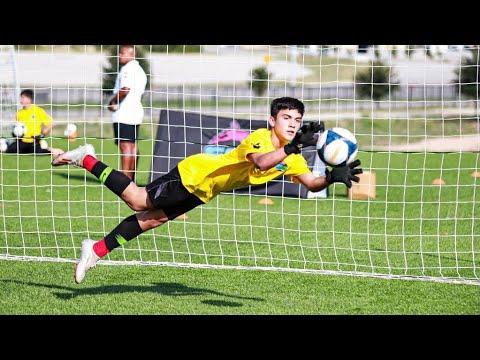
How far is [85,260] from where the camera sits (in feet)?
23.2

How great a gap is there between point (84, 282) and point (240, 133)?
5.69m

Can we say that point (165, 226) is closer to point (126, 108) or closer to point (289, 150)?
point (126, 108)

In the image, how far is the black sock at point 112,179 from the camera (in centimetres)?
721

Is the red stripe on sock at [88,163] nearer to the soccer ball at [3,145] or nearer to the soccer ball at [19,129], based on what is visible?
the soccer ball at [19,129]

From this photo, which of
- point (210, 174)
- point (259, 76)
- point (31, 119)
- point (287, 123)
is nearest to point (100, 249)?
point (210, 174)

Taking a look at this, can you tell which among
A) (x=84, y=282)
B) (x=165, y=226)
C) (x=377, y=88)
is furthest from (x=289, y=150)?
(x=377, y=88)

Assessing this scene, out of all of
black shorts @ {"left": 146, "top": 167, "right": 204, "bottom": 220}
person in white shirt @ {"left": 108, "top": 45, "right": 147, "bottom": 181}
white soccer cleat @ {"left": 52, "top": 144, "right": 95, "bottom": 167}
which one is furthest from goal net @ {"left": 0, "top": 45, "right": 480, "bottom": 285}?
white soccer cleat @ {"left": 52, "top": 144, "right": 95, "bottom": 167}

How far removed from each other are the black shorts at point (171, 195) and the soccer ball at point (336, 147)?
1154 mm

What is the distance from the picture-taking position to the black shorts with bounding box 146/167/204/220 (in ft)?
23.0

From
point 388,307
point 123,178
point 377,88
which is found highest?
Answer: point 377,88

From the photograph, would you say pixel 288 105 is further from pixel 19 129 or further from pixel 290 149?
pixel 19 129

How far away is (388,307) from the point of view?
6789 millimetres

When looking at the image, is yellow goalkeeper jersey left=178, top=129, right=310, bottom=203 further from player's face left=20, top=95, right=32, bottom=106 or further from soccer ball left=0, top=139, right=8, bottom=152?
player's face left=20, top=95, right=32, bottom=106

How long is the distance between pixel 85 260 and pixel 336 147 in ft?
7.31
